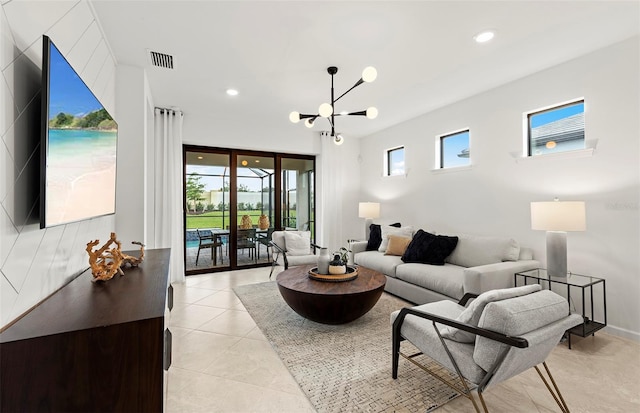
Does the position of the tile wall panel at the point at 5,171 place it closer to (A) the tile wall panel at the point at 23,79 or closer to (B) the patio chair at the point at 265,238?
(A) the tile wall panel at the point at 23,79

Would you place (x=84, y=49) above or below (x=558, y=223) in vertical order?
above

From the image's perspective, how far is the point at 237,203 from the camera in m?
5.40

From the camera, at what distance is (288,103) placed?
423 cm

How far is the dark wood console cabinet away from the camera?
995 millimetres

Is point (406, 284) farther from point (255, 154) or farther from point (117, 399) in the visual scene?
point (255, 154)

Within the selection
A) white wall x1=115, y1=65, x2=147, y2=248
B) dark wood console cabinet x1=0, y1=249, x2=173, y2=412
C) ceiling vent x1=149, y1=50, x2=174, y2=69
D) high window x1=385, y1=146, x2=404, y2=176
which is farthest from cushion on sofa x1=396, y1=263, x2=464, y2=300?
ceiling vent x1=149, y1=50, x2=174, y2=69

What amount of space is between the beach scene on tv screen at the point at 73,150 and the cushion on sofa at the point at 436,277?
124 inches

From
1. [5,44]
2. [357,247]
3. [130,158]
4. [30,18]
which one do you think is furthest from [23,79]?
[357,247]

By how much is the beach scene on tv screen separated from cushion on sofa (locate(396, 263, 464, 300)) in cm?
316

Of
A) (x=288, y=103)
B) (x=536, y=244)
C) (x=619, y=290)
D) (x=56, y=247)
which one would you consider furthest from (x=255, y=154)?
(x=619, y=290)

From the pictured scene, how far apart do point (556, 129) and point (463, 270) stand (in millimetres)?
1869

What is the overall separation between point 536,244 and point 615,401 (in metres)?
1.77

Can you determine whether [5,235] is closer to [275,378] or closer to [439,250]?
[275,378]

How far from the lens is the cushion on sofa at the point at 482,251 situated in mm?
3246
